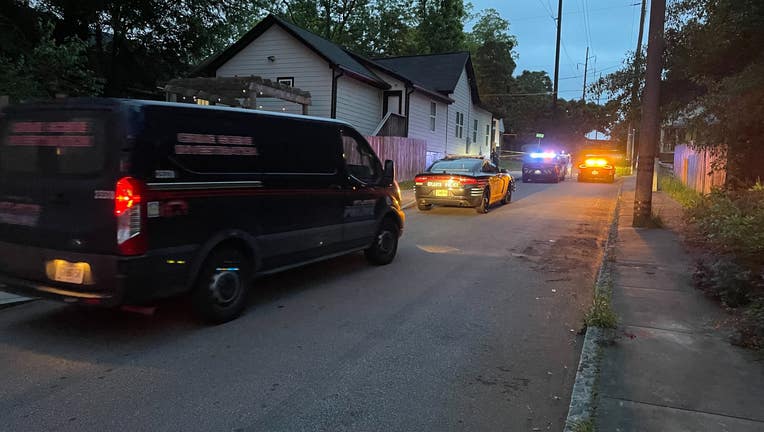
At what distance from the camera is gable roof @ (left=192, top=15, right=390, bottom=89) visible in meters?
22.0

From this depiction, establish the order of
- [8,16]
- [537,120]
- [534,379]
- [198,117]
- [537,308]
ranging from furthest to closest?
[537,120]
[8,16]
[537,308]
[198,117]
[534,379]

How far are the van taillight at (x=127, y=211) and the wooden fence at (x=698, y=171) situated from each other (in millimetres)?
12685

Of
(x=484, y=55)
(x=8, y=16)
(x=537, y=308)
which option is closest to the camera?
(x=537, y=308)

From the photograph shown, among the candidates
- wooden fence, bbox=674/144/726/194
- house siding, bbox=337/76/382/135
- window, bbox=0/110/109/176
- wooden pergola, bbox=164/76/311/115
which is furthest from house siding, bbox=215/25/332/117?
window, bbox=0/110/109/176

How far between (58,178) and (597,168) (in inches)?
1161

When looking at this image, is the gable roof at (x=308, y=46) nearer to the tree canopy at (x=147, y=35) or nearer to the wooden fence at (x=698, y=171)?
the tree canopy at (x=147, y=35)

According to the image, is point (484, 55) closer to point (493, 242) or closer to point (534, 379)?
point (493, 242)

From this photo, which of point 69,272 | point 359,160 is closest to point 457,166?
point 359,160

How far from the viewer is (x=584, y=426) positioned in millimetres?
3396

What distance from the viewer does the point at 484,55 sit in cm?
6438

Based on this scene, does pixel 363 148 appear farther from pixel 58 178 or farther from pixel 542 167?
pixel 542 167

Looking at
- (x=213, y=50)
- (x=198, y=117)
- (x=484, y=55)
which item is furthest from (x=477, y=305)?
(x=484, y=55)

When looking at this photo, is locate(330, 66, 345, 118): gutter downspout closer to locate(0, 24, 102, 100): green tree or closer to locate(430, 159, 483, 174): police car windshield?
locate(430, 159, 483, 174): police car windshield

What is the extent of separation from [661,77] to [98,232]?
11.5m
